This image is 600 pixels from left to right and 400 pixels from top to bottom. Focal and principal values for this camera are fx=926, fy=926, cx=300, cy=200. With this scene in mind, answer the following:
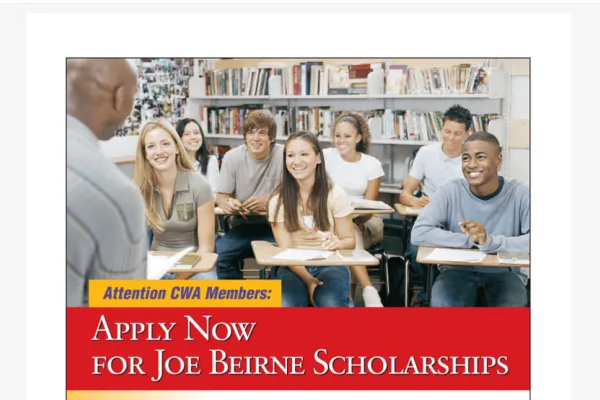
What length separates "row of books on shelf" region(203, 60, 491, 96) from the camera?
4.66m

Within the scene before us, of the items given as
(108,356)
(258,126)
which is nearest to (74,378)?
(108,356)

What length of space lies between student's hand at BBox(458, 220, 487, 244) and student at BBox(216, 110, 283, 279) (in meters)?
0.98

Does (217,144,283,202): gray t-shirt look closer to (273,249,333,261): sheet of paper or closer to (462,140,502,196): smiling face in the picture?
(273,249,333,261): sheet of paper

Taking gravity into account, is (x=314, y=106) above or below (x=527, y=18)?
below

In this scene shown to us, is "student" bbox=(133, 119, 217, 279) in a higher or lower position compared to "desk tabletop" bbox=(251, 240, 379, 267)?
higher

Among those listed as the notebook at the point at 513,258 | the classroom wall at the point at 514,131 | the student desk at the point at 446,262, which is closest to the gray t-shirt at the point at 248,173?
the classroom wall at the point at 514,131

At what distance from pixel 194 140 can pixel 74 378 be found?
1354 mm

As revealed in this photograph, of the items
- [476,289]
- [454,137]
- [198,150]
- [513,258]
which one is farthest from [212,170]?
[513,258]

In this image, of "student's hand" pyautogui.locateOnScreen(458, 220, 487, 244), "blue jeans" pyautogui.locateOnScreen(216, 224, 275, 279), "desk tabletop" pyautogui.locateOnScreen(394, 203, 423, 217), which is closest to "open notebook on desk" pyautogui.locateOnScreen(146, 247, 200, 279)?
"blue jeans" pyautogui.locateOnScreen(216, 224, 275, 279)

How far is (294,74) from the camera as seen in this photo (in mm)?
4738

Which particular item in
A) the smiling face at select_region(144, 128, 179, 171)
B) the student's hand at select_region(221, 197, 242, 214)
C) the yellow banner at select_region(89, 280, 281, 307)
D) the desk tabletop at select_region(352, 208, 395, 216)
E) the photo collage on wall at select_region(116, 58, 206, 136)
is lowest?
the yellow banner at select_region(89, 280, 281, 307)
